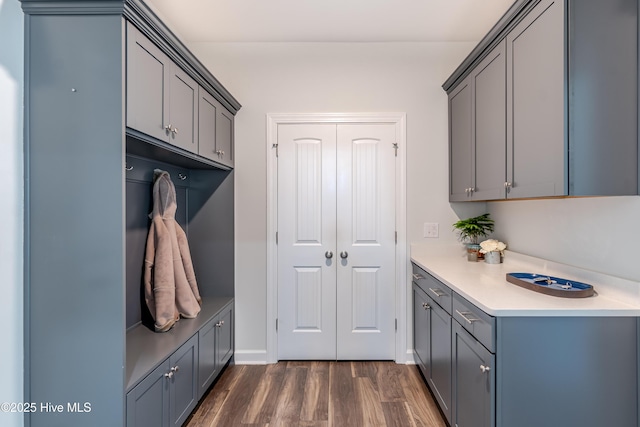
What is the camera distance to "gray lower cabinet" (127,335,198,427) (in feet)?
4.86

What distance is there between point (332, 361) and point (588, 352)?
1928 millimetres

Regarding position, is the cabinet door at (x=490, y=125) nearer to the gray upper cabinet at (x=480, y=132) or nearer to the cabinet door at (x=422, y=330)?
the gray upper cabinet at (x=480, y=132)

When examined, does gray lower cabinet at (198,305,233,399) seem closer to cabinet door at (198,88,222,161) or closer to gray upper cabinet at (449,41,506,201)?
cabinet door at (198,88,222,161)

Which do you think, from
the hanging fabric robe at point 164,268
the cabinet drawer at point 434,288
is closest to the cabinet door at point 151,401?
the hanging fabric robe at point 164,268

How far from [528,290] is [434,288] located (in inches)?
24.0

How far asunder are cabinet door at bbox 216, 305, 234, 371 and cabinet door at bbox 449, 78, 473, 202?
2094mm

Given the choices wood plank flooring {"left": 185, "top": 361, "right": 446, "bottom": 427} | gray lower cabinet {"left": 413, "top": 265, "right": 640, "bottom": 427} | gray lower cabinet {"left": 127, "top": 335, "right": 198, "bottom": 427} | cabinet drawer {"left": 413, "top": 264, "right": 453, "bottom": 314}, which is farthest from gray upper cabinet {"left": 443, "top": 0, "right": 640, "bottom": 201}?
gray lower cabinet {"left": 127, "top": 335, "right": 198, "bottom": 427}

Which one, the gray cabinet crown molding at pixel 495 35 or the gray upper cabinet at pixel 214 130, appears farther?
the gray upper cabinet at pixel 214 130

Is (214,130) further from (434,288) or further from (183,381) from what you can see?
(434,288)

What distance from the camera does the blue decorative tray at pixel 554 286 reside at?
1.53 m

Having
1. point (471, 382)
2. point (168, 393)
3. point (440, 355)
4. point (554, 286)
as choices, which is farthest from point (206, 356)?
point (554, 286)

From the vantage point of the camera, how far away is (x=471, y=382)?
1599 mm

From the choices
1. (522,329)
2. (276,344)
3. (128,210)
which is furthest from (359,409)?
(128,210)

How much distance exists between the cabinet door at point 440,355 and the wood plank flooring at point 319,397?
165mm
